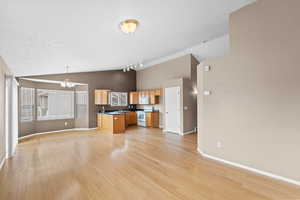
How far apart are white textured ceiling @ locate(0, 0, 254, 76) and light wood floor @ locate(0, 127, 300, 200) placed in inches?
100

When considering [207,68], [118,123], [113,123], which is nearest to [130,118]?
[118,123]

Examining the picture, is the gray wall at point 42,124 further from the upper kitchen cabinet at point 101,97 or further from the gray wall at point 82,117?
the upper kitchen cabinet at point 101,97

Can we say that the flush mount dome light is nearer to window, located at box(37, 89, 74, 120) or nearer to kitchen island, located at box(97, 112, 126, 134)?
kitchen island, located at box(97, 112, 126, 134)

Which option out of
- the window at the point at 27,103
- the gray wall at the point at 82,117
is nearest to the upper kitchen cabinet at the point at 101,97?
the gray wall at the point at 82,117

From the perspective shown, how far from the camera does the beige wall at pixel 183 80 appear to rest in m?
6.34

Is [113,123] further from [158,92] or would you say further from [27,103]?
[27,103]

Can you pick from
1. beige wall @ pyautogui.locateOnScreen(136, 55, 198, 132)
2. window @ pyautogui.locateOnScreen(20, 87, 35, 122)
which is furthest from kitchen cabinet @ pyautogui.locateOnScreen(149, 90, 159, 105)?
window @ pyautogui.locateOnScreen(20, 87, 35, 122)

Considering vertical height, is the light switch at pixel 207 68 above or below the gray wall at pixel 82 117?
above

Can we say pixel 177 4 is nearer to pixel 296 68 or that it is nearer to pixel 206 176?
pixel 296 68

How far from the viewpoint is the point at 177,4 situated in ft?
8.91

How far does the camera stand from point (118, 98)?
28.9ft

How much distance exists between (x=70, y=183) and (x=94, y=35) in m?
3.01

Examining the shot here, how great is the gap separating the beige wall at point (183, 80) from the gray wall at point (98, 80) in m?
1.90

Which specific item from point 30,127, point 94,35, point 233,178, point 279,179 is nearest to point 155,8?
point 94,35
